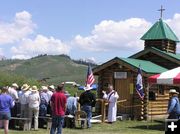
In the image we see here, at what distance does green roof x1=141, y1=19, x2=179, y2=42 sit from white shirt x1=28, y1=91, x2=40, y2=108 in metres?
13.2

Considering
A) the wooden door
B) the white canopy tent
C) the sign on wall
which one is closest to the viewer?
the white canopy tent

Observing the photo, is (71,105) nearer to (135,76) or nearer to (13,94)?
(13,94)

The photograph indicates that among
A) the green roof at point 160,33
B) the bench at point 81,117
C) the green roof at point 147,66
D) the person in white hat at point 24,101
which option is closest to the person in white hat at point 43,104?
the person in white hat at point 24,101

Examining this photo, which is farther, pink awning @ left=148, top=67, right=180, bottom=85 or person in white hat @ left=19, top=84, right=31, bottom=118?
person in white hat @ left=19, top=84, right=31, bottom=118

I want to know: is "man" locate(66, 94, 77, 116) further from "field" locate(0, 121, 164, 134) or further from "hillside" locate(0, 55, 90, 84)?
"hillside" locate(0, 55, 90, 84)

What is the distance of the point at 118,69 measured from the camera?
86.1 ft

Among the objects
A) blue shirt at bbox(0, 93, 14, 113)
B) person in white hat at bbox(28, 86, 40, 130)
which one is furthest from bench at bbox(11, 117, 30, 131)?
blue shirt at bbox(0, 93, 14, 113)

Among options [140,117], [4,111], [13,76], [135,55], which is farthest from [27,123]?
[13,76]

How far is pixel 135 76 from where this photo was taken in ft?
83.7

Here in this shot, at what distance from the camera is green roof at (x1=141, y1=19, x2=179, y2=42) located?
29.7 m

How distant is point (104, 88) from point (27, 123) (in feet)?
31.3

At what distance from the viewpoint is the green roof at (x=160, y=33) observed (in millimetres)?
29703

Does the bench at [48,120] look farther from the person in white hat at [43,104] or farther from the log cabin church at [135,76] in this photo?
the log cabin church at [135,76]

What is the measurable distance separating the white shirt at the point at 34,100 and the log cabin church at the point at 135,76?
26.0 ft
